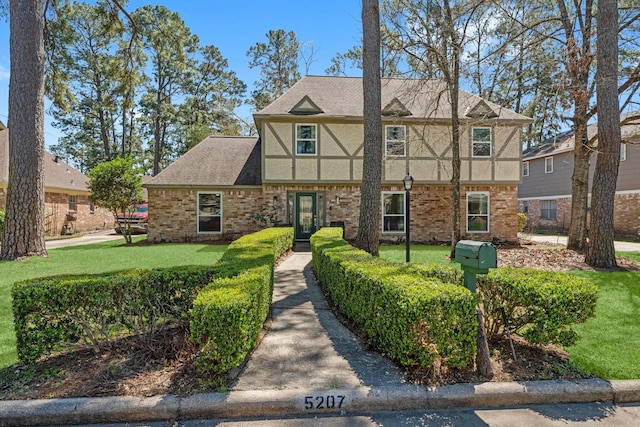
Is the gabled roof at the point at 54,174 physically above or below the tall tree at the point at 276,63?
below

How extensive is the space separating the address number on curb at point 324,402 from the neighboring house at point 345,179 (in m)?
11.3

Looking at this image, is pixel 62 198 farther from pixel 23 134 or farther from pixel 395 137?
pixel 395 137

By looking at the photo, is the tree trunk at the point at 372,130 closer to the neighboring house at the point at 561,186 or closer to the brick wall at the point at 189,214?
the brick wall at the point at 189,214

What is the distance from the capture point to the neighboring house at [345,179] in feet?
46.7

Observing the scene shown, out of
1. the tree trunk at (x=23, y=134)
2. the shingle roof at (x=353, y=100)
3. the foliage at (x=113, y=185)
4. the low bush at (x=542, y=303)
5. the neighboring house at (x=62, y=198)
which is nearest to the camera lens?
the low bush at (x=542, y=303)

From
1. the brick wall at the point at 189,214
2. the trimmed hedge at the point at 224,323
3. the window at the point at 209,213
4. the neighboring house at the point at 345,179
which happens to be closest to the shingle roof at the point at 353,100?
the neighboring house at the point at 345,179

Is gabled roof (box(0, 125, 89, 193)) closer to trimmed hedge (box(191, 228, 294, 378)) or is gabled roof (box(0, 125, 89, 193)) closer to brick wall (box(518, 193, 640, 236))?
trimmed hedge (box(191, 228, 294, 378))

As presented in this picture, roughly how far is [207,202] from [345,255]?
10.9 m

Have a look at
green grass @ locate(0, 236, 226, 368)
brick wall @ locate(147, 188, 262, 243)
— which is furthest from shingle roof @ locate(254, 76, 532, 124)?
green grass @ locate(0, 236, 226, 368)

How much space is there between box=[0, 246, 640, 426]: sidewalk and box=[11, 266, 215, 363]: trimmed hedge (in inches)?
29.8

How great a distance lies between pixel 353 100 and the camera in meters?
15.3

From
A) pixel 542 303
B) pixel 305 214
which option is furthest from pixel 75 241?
pixel 542 303

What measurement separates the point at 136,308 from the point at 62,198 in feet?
70.9

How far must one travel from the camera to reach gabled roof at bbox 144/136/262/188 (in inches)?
589
